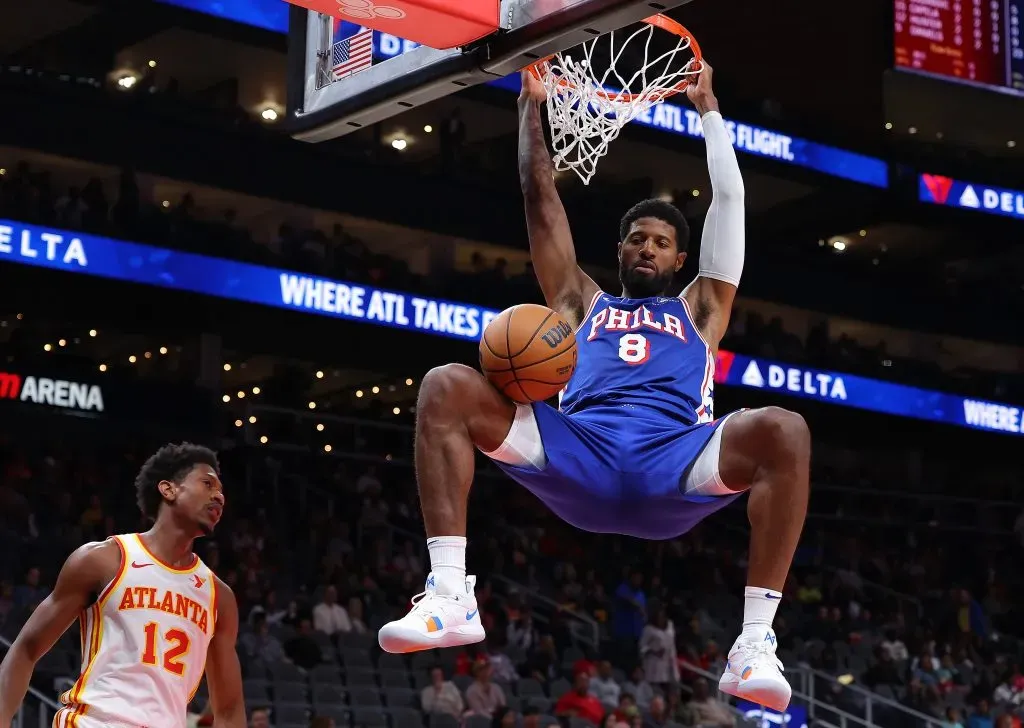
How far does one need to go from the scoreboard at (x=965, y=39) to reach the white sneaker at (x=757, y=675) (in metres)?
16.1

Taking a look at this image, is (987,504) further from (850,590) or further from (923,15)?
(923,15)

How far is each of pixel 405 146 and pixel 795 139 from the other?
19.7 ft

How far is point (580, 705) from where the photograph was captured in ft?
43.7

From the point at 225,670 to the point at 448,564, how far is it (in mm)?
1419

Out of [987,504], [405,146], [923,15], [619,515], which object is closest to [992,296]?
[987,504]

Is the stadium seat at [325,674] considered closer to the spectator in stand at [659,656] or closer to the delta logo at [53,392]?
the spectator in stand at [659,656]

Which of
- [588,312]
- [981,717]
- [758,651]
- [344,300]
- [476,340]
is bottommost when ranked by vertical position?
[981,717]

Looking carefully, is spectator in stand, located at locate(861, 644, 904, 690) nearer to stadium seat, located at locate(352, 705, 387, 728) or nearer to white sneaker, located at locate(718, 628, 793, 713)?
stadium seat, located at locate(352, 705, 387, 728)

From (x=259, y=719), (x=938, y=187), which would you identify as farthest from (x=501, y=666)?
(x=938, y=187)

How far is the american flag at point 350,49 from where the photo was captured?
18.5 ft

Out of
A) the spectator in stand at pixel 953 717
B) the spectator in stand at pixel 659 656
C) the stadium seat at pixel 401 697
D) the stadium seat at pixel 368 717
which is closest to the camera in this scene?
the stadium seat at pixel 368 717

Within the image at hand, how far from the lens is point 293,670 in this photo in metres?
12.9

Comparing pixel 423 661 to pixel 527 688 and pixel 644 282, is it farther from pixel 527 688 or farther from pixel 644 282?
pixel 644 282

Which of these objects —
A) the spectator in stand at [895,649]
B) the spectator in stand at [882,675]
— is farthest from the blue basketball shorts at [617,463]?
the spectator in stand at [895,649]
